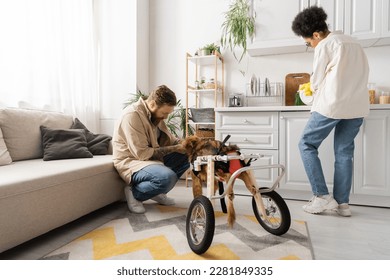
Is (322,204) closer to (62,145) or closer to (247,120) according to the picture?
(247,120)

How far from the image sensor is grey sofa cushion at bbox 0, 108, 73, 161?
1.95 meters

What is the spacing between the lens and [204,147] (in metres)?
1.45

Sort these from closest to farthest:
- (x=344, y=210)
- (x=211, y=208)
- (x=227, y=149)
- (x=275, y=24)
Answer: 1. (x=211, y=208)
2. (x=227, y=149)
3. (x=344, y=210)
4. (x=275, y=24)

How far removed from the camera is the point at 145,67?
3.36 m

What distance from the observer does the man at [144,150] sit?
5.84 ft

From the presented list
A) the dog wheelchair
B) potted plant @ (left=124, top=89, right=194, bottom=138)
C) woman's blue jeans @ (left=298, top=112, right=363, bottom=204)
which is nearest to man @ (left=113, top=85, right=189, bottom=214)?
the dog wheelchair

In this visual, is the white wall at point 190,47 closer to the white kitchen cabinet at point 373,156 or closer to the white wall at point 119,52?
the white wall at point 119,52

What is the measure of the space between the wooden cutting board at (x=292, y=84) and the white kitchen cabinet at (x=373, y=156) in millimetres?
844

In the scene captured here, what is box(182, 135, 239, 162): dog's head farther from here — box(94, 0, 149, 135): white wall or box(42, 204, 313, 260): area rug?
box(94, 0, 149, 135): white wall

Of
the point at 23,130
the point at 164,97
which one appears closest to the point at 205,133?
the point at 164,97

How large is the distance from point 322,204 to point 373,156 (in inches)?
25.3

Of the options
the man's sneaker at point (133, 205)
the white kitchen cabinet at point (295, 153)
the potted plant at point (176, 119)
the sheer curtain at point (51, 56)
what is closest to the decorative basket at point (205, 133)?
the potted plant at point (176, 119)
